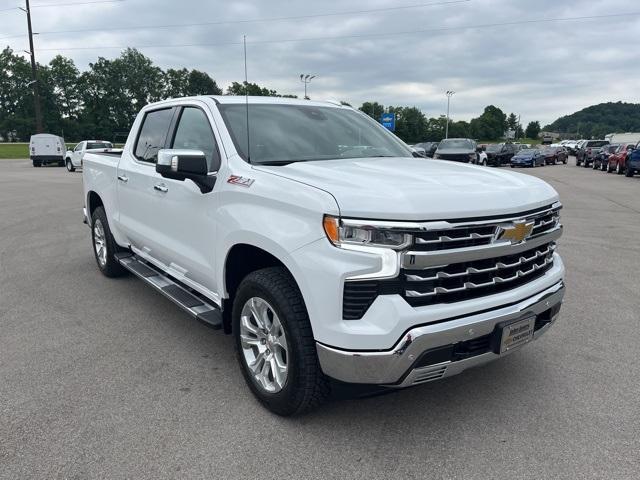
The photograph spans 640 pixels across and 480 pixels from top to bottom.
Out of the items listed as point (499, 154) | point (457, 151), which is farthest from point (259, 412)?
point (499, 154)

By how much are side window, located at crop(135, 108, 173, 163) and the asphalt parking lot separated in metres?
1.50

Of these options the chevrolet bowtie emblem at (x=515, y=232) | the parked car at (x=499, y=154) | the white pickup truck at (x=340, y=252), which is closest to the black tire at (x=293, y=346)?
the white pickup truck at (x=340, y=252)

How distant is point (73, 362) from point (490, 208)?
3.18 m

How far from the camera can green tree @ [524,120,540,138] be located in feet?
508

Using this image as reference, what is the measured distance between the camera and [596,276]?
6.32m

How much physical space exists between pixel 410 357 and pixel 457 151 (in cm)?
2448

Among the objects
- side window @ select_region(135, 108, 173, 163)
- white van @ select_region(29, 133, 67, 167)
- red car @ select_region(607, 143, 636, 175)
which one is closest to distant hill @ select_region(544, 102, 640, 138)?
red car @ select_region(607, 143, 636, 175)

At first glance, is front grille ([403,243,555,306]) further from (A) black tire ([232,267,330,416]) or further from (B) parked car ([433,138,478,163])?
(B) parked car ([433,138,478,163])

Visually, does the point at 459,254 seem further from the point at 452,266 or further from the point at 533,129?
the point at 533,129

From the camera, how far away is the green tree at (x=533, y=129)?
155 meters

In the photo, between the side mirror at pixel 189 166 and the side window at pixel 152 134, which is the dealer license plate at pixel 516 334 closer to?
the side mirror at pixel 189 166

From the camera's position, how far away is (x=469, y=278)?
2.71 meters

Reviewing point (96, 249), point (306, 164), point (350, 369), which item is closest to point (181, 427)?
point (350, 369)

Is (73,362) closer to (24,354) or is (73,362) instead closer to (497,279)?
(24,354)
